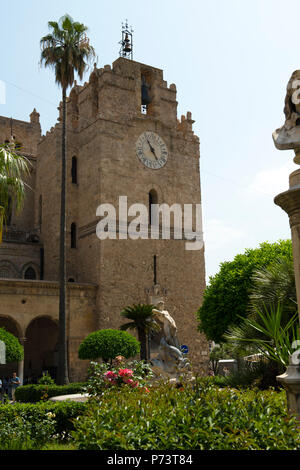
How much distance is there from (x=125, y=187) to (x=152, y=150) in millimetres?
3579

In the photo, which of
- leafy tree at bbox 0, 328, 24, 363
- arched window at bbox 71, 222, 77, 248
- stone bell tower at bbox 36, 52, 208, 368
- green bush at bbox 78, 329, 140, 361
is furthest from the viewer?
arched window at bbox 71, 222, 77, 248

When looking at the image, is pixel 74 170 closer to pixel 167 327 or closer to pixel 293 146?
pixel 167 327

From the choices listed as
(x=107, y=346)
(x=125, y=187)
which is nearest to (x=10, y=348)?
(x=107, y=346)

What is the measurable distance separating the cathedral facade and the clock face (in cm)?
7

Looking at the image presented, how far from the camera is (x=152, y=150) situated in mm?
30312

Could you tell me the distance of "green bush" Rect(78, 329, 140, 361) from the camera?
63.6ft

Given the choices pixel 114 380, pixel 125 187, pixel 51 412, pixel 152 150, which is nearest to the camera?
pixel 51 412

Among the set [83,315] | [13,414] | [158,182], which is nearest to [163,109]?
[158,182]

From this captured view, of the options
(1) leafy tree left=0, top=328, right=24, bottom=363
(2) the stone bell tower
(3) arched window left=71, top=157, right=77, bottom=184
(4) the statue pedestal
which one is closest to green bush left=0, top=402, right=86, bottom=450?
(4) the statue pedestal

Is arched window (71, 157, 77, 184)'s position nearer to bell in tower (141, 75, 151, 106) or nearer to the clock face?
the clock face

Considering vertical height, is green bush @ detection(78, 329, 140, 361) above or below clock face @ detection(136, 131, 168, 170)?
below

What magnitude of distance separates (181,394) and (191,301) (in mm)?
23430

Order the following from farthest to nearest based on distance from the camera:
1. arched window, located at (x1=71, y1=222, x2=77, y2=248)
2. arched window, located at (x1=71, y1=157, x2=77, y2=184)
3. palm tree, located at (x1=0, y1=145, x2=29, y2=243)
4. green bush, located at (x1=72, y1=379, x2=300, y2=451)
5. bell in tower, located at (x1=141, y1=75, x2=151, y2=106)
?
1. bell in tower, located at (x1=141, y1=75, x2=151, y2=106)
2. arched window, located at (x1=71, y1=157, x2=77, y2=184)
3. arched window, located at (x1=71, y1=222, x2=77, y2=248)
4. palm tree, located at (x1=0, y1=145, x2=29, y2=243)
5. green bush, located at (x1=72, y1=379, x2=300, y2=451)

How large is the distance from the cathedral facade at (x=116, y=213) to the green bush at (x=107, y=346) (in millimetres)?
5446
